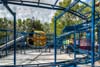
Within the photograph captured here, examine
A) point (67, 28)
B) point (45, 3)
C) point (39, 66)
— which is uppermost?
point (45, 3)

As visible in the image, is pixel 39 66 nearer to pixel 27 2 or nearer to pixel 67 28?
pixel 27 2

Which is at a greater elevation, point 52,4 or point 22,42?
point 52,4

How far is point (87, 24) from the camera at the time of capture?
42.6ft

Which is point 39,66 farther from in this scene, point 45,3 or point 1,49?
point 1,49

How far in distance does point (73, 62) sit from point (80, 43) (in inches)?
210

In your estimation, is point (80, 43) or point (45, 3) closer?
point (45, 3)

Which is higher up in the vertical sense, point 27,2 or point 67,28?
point 27,2

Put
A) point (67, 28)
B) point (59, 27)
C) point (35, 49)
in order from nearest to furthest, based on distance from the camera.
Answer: point (67, 28) < point (35, 49) < point (59, 27)

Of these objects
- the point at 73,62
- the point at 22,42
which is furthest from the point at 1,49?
the point at 73,62

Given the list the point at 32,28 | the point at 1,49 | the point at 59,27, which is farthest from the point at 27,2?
the point at 32,28

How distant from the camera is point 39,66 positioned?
27.9 feet

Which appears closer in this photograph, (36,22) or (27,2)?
(27,2)

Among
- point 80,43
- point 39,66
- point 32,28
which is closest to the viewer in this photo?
point 39,66

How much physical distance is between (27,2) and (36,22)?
26626 mm
